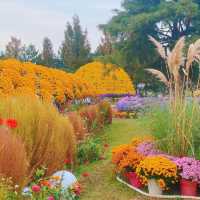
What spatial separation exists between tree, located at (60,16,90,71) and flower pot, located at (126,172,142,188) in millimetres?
33131

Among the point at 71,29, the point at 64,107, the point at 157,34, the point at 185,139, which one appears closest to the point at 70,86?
the point at 64,107

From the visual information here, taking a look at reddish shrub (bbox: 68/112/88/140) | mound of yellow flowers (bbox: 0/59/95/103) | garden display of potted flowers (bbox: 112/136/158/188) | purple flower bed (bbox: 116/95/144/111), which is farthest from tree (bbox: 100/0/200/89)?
garden display of potted flowers (bbox: 112/136/158/188)

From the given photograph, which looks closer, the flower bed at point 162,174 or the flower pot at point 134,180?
the flower bed at point 162,174

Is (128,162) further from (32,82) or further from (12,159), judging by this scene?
(32,82)

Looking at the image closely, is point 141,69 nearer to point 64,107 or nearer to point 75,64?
point 75,64

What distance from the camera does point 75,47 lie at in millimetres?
49062

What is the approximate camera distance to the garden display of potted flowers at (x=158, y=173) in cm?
734

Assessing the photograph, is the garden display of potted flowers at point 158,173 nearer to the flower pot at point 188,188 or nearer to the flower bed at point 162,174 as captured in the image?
the flower bed at point 162,174

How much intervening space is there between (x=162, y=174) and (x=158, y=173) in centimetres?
7

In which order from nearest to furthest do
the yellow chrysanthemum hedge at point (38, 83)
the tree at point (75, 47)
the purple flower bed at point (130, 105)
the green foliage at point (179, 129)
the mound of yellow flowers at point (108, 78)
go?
the green foliage at point (179, 129) < the yellow chrysanthemum hedge at point (38, 83) < the purple flower bed at point (130, 105) < the mound of yellow flowers at point (108, 78) < the tree at point (75, 47)

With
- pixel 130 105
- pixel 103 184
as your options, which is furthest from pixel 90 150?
pixel 130 105

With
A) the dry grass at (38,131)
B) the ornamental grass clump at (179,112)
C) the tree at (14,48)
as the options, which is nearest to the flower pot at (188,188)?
the ornamental grass clump at (179,112)

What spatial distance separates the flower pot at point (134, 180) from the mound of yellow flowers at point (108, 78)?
27.0 meters

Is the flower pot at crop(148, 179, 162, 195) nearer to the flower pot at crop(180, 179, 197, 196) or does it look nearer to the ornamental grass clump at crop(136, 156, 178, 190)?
the ornamental grass clump at crop(136, 156, 178, 190)
